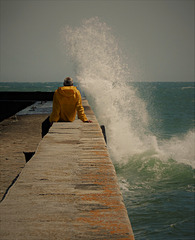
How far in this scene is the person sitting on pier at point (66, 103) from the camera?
4.38m

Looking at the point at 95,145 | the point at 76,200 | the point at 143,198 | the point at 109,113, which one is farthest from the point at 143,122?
the point at 76,200

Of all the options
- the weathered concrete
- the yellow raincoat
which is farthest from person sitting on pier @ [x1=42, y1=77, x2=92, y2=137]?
the weathered concrete

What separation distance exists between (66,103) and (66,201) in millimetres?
2879

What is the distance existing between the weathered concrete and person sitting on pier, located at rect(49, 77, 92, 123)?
5.65 ft

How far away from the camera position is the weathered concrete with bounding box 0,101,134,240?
4.55 feet

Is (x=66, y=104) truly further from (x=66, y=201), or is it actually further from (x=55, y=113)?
(x=66, y=201)

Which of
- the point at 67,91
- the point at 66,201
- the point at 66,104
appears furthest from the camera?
the point at 66,104

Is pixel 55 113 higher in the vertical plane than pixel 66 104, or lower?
lower

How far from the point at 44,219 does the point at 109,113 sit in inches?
429

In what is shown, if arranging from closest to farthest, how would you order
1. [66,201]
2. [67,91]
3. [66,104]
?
[66,201] → [67,91] → [66,104]

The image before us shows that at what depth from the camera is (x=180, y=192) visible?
7.63 meters

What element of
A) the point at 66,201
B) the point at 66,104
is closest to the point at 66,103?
the point at 66,104

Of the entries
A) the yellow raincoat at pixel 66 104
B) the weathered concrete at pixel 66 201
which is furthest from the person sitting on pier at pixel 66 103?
the weathered concrete at pixel 66 201

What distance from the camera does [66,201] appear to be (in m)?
1.72
